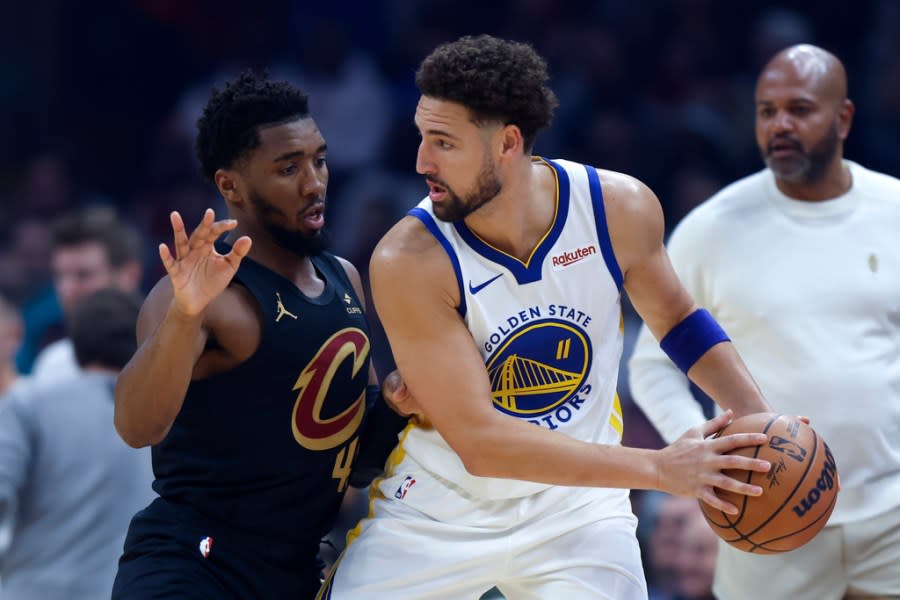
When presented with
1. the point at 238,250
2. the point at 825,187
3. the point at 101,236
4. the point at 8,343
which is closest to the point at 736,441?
the point at 238,250

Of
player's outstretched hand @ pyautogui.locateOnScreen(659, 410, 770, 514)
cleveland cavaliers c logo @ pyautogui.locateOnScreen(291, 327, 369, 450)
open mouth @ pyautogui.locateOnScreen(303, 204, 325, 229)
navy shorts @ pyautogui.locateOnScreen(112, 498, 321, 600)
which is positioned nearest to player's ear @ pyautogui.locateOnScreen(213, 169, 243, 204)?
open mouth @ pyautogui.locateOnScreen(303, 204, 325, 229)

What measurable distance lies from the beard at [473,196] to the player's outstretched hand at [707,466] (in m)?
0.88

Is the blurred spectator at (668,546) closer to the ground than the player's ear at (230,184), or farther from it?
closer to the ground

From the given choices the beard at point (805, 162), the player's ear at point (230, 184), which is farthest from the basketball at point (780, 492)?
the player's ear at point (230, 184)

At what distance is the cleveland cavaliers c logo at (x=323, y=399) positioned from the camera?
4.00 m

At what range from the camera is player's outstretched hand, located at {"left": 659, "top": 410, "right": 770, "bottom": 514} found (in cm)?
341

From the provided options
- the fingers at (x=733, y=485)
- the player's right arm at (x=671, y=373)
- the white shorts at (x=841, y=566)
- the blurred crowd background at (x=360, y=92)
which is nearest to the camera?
the fingers at (x=733, y=485)

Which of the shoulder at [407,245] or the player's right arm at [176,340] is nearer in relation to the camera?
the player's right arm at [176,340]

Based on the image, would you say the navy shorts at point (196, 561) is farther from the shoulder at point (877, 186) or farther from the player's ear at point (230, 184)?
the shoulder at point (877, 186)

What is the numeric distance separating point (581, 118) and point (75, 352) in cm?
464

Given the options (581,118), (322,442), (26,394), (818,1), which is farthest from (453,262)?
(818,1)

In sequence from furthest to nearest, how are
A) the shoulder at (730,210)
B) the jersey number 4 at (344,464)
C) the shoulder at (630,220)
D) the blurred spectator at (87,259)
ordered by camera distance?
the blurred spectator at (87,259) → the shoulder at (730,210) → the jersey number 4 at (344,464) → the shoulder at (630,220)

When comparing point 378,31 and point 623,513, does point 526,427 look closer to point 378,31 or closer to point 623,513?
point 623,513

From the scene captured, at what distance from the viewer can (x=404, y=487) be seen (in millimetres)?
3994
